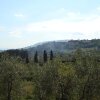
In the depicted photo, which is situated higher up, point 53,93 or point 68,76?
point 68,76

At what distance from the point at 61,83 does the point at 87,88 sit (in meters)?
4.94

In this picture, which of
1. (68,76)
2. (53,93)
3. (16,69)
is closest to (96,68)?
(68,76)

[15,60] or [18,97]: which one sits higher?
[15,60]

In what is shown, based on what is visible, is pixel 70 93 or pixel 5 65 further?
pixel 5 65

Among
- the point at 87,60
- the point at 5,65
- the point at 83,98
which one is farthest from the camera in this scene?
the point at 5,65

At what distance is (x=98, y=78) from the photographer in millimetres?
49188

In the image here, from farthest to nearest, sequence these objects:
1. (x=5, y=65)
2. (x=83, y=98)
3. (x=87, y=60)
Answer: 1. (x=5, y=65)
2. (x=87, y=60)
3. (x=83, y=98)

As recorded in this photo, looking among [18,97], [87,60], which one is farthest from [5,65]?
[87,60]

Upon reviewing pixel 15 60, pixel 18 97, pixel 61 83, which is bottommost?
pixel 18 97

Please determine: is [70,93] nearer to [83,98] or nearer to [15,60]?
[83,98]

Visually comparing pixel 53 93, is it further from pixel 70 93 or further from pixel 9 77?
pixel 9 77

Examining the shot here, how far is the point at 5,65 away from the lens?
55562 mm

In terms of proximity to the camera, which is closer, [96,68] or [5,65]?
[96,68]

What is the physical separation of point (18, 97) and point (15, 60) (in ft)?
26.8
